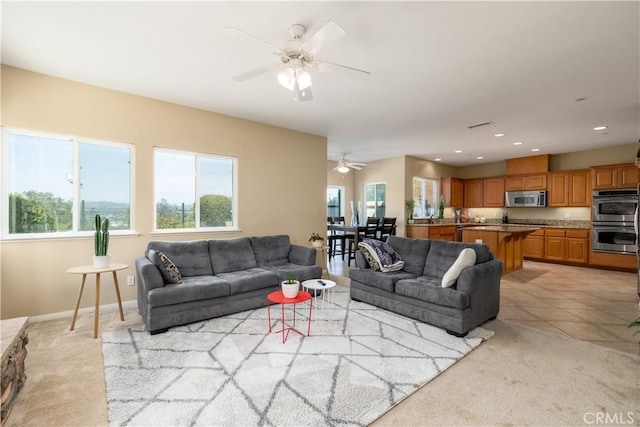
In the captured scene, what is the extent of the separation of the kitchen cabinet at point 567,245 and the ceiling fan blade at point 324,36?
7460 mm

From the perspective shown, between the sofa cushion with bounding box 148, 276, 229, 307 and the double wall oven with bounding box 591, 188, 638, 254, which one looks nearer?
the sofa cushion with bounding box 148, 276, 229, 307

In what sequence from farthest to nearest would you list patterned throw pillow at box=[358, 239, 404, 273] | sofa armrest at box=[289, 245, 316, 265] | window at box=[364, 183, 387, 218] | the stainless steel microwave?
1. window at box=[364, 183, 387, 218]
2. the stainless steel microwave
3. sofa armrest at box=[289, 245, 316, 265]
4. patterned throw pillow at box=[358, 239, 404, 273]

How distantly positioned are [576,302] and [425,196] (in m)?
4.88

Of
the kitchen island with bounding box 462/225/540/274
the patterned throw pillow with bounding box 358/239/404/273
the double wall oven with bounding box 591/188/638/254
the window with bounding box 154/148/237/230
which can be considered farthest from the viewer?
the double wall oven with bounding box 591/188/638/254

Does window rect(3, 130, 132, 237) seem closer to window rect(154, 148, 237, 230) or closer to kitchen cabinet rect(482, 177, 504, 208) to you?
window rect(154, 148, 237, 230)

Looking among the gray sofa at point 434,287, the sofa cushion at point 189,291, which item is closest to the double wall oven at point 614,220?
the gray sofa at point 434,287

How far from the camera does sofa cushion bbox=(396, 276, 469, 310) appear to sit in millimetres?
2863

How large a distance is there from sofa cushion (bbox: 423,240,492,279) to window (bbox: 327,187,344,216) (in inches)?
205

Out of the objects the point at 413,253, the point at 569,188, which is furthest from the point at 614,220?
the point at 413,253

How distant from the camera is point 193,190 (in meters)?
4.44

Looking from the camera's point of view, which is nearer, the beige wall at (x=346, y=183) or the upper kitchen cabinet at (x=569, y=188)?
the upper kitchen cabinet at (x=569, y=188)

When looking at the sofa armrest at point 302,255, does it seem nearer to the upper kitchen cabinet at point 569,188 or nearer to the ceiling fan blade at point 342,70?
the ceiling fan blade at point 342,70

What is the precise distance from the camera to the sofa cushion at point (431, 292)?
2.86m

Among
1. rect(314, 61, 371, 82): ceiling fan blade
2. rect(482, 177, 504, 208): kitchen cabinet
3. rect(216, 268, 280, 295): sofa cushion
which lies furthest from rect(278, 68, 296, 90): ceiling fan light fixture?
rect(482, 177, 504, 208): kitchen cabinet
